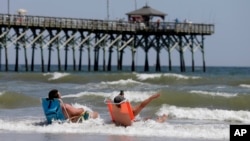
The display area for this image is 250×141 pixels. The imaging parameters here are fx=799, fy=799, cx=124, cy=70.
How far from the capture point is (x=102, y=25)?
55.9 m

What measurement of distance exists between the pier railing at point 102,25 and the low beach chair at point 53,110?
3210 centimetres

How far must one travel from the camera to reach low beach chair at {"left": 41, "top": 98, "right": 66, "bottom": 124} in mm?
17844

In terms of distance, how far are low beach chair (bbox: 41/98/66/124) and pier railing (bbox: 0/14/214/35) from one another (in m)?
32.1

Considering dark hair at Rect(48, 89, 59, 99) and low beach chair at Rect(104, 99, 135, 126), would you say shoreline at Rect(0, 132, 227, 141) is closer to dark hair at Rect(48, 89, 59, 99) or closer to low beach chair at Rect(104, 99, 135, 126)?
low beach chair at Rect(104, 99, 135, 126)

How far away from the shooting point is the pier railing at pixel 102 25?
166 ft

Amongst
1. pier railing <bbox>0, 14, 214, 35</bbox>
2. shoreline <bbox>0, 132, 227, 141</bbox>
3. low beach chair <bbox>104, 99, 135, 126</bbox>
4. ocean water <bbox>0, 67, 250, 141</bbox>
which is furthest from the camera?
pier railing <bbox>0, 14, 214, 35</bbox>

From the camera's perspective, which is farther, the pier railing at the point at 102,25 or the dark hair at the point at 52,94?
the pier railing at the point at 102,25

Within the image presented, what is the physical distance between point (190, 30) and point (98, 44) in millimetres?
Answer: 7280

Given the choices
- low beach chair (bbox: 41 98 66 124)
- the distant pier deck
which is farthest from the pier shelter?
low beach chair (bbox: 41 98 66 124)

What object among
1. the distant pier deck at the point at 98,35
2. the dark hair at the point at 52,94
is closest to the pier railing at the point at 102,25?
the distant pier deck at the point at 98,35

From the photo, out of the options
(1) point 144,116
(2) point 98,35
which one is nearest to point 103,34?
(2) point 98,35

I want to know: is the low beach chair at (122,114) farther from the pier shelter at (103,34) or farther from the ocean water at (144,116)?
the pier shelter at (103,34)

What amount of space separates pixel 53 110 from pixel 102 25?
38.2 m

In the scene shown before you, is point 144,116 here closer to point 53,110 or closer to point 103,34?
point 53,110
